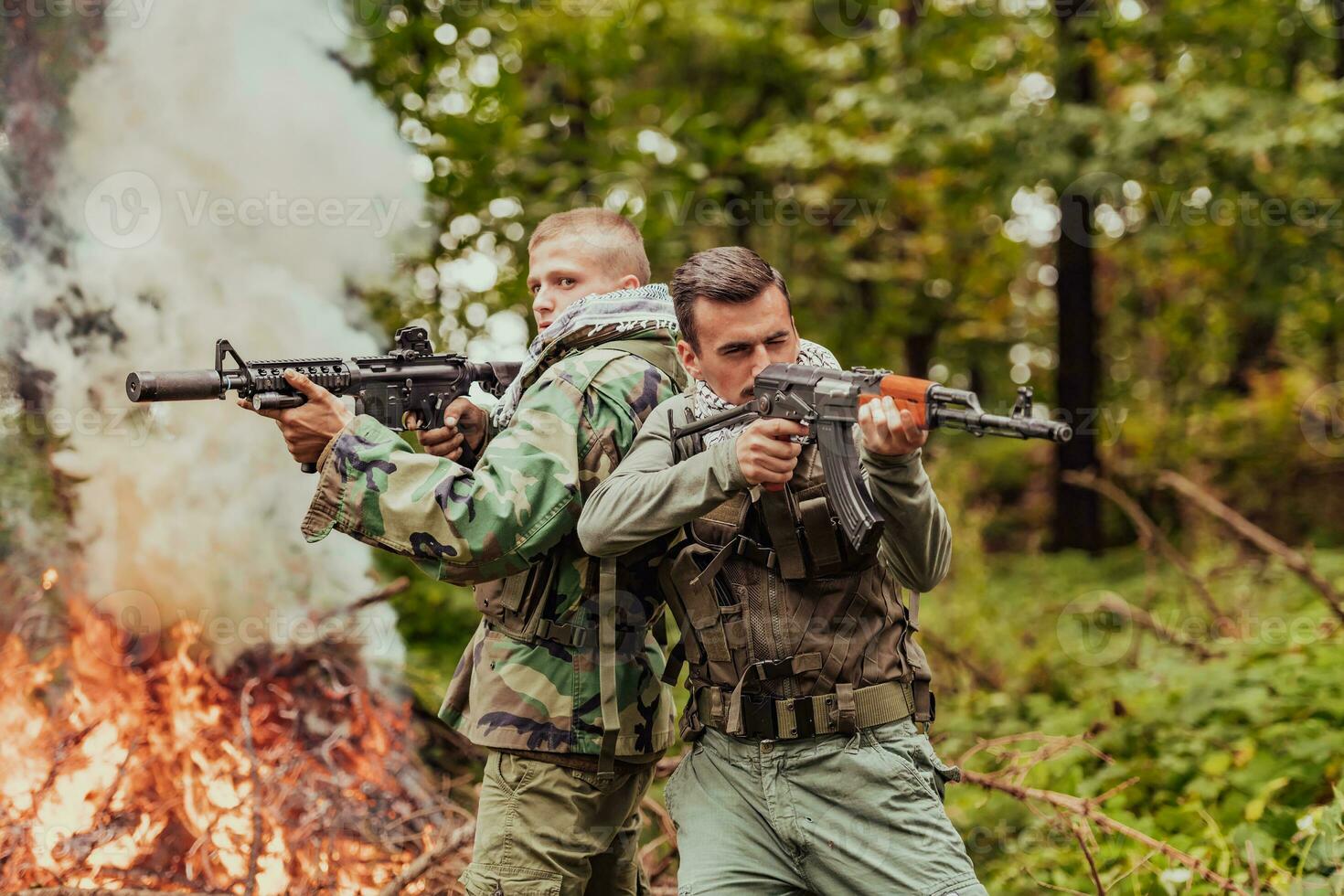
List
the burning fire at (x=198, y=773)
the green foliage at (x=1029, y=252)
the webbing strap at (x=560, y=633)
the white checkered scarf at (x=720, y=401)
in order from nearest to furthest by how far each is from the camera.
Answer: the white checkered scarf at (x=720, y=401) < the webbing strap at (x=560, y=633) < the burning fire at (x=198, y=773) < the green foliage at (x=1029, y=252)

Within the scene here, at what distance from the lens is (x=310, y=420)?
2773 millimetres

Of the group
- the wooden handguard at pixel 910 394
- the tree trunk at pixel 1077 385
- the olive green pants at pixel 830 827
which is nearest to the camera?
the wooden handguard at pixel 910 394

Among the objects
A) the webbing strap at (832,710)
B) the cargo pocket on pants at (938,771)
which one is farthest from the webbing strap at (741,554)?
the cargo pocket on pants at (938,771)

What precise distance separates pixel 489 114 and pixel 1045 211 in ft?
25.7

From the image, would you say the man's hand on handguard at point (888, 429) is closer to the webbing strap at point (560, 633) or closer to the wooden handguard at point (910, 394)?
the wooden handguard at point (910, 394)

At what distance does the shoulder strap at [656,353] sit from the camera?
2.93 metres

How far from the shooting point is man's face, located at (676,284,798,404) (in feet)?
8.30

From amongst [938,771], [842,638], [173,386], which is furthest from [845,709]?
[173,386]

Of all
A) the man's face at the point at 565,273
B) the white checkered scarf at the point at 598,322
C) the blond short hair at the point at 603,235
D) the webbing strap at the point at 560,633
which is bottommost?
the webbing strap at the point at 560,633

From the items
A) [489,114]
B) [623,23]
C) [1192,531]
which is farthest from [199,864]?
[1192,531]

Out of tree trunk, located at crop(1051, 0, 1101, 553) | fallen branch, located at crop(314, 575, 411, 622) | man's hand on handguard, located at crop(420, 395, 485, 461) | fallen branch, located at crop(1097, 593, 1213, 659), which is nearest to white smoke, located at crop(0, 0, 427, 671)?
fallen branch, located at crop(314, 575, 411, 622)

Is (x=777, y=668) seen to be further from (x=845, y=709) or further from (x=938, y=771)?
(x=938, y=771)

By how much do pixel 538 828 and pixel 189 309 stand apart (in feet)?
10.5

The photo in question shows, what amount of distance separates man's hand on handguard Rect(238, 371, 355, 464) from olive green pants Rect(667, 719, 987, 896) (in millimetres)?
1176
